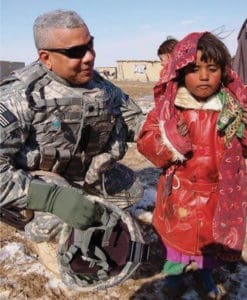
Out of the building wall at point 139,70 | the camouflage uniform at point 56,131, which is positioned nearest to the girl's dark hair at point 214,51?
the camouflage uniform at point 56,131

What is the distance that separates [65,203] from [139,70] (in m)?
45.6

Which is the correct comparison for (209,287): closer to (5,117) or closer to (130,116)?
(130,116)

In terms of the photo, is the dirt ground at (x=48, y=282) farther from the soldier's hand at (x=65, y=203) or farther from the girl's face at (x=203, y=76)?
the girl's face at (x=203, y=76)

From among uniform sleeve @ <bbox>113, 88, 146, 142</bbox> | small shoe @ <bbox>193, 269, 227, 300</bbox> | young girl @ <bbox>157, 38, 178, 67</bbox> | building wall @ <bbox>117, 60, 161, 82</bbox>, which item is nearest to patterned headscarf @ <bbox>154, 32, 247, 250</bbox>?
small shoe @ <bbox>193, 269, 227, 300</bbox>

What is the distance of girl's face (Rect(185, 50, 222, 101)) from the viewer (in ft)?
7.51

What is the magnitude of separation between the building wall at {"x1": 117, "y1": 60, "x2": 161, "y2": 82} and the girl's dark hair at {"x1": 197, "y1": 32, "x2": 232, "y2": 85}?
4333cm

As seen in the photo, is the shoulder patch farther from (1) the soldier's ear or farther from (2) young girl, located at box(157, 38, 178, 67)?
(2) young girl, located at box(157, 38, 178, 67)

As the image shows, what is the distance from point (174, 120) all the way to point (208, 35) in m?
0.56

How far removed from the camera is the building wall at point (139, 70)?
45.9m

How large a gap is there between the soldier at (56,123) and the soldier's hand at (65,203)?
0.35ft

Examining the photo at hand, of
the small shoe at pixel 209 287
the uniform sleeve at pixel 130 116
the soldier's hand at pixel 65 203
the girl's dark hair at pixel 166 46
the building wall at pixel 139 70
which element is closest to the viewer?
the soldier's hand at pixel 65 203

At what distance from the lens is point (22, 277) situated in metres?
3.03

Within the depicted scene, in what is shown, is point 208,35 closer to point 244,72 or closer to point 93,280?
point 93,280

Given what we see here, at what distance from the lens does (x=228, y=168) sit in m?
2.38
